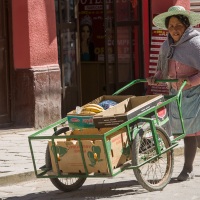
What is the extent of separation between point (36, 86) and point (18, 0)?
1.27 metres

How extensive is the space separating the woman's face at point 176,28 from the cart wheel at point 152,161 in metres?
1.05

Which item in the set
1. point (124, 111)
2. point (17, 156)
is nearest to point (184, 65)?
point (124, 111)

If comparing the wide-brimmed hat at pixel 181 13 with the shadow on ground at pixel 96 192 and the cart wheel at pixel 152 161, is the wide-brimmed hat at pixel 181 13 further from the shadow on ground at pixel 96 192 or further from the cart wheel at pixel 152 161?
the shadow on ground at pixel 96 192

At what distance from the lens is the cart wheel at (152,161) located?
894 centimetres

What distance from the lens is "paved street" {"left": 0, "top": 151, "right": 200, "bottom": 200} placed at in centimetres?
902

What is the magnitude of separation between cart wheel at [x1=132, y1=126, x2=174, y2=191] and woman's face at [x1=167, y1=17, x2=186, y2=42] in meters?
1.05

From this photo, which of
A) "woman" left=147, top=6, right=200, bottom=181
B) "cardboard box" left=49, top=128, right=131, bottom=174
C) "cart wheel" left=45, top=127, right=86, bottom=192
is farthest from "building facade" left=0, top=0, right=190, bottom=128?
"cardboard box" left=49, top=128, right=131, bottom=174

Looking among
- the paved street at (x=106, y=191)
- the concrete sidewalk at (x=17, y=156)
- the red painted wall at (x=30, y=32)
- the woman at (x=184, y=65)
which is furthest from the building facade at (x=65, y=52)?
the woman at (x=184, y=65)

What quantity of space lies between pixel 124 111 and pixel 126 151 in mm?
488

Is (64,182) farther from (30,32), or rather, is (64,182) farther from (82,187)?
(30,32)

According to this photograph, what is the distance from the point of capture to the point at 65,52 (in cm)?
1548

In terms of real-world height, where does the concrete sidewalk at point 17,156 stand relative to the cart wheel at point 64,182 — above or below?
below

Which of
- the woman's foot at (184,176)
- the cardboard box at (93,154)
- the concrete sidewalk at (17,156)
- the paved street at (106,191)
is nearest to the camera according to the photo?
the cardboard box at (93,154)

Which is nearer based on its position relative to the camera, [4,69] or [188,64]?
[188,64]
